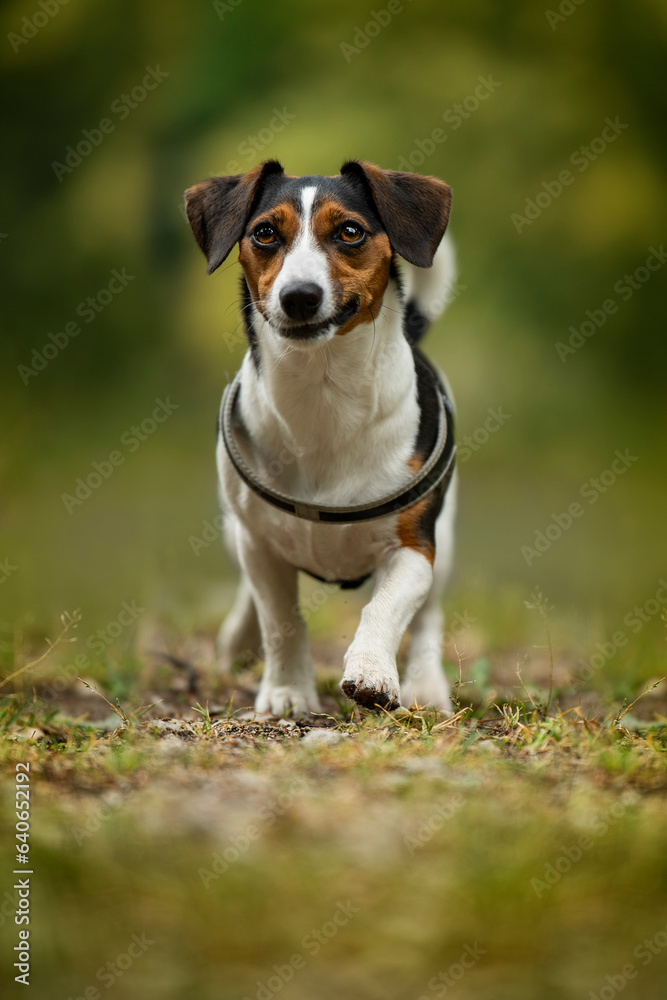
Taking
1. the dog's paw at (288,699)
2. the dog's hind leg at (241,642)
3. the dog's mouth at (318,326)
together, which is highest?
the dog's mouth at (318,326)

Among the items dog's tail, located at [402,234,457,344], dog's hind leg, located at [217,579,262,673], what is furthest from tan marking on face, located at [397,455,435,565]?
dog's hind leg, located at [217,579,262,673]

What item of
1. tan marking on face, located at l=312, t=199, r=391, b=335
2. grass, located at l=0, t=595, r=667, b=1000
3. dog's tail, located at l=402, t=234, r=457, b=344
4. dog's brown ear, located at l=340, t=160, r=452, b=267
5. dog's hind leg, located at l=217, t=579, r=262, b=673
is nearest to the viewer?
grass, located at l=0, t=595, r=667, b=1000

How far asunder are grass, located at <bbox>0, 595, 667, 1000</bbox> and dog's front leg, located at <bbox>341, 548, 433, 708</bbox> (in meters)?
0.18

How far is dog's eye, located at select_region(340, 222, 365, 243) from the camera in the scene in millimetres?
3078

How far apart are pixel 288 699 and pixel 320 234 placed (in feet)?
5.56

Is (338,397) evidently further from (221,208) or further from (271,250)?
(221,208)

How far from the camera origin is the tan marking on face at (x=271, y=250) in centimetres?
306

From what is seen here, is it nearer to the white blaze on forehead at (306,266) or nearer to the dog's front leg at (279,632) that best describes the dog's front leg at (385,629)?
the dog's front leg at (279,632)

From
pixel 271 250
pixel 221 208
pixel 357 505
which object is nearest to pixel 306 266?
pixel 271 250

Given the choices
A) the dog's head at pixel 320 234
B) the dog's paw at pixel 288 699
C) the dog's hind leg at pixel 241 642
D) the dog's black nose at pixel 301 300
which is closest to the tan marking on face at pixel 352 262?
the dog's head at pixel 320 234

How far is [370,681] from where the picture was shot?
9.51 ft

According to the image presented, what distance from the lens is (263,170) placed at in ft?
10.9

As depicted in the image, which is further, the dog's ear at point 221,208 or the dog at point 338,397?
the dog's ear at point 221,208

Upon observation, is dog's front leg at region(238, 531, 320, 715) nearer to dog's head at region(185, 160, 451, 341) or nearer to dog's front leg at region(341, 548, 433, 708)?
dog's front leg at region(341, 548, 433, 708)
